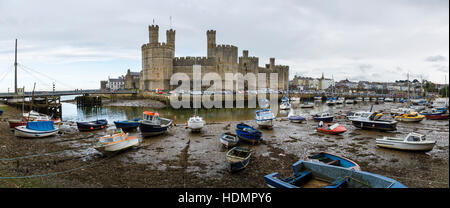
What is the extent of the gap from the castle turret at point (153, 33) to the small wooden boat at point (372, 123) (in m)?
40.5

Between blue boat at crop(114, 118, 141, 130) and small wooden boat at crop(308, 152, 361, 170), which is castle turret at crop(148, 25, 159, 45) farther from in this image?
small wooden boat at crop(308, 152, 361, 170)

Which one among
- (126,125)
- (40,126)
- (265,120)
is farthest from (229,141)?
(40,126)

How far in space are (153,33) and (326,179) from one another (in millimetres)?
47402

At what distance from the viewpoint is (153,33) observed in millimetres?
47906

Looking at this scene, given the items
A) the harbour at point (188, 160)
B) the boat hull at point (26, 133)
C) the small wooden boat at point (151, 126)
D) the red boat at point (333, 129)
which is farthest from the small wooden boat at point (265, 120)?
the boat hull at point (26, 133)

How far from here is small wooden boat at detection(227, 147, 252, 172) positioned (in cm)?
861

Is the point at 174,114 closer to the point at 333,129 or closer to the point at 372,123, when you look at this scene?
the point at 333,129

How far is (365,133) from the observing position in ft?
52.8

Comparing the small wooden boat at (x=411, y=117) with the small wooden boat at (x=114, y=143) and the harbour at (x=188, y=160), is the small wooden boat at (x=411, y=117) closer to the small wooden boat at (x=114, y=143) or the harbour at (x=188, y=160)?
the harbour at (x=188, y=160)

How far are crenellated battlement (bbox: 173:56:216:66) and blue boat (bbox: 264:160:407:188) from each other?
155ft

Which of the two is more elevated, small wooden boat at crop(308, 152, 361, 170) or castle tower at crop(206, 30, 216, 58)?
castle tower at crop(206, 30, 216, 58)

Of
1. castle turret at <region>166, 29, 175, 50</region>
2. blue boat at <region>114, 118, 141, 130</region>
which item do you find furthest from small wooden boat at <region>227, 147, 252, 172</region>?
castle turret at <region>166, 29, 175, 50</region>

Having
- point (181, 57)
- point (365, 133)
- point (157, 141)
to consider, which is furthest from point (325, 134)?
point (181, 57)
